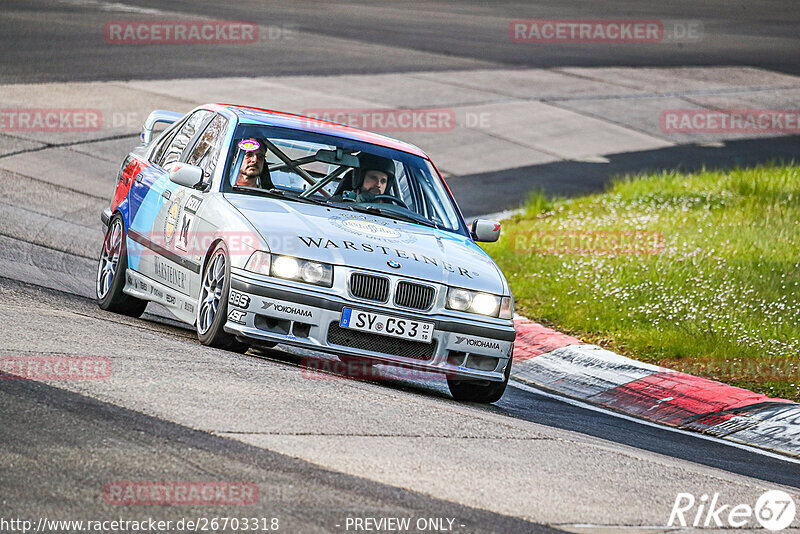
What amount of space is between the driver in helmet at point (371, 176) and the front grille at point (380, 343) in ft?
5.03

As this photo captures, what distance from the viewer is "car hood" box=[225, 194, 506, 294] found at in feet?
24.8

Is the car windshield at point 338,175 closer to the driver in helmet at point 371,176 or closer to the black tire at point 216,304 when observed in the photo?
the driver in helmet at point 371,176

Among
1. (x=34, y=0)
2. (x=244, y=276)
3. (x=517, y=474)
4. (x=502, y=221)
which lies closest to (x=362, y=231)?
(x=244, y=276)

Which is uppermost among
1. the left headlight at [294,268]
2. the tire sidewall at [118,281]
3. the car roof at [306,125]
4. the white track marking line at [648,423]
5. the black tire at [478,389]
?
the car roof at [306,125]

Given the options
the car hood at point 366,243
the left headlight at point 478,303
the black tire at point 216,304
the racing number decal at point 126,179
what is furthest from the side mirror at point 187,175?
the left headlight at point 478,303

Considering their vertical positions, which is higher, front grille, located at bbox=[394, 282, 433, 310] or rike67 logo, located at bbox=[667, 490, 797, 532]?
front grille, located at bbox=[394, 282, 433, 310]

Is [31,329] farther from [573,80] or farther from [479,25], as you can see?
[479,25]

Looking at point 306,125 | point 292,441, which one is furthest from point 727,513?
point 306,125

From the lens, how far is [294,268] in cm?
749

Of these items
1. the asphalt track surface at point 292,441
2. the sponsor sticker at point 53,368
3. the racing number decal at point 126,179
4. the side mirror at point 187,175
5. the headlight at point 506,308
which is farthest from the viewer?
the racing number decal at point 126,179

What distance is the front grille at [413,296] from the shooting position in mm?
7586

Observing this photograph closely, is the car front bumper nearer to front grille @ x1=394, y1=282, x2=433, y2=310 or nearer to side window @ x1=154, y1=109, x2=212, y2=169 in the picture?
front grille @ x1=394, y1=282, x2=433, y2=310

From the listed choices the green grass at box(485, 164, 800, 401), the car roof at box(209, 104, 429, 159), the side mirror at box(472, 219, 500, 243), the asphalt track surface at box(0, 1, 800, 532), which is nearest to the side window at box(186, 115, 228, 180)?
the car roof at box(209, 104, 429, 159)

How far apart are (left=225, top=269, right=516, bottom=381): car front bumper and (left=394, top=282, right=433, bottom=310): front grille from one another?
0.19ft
